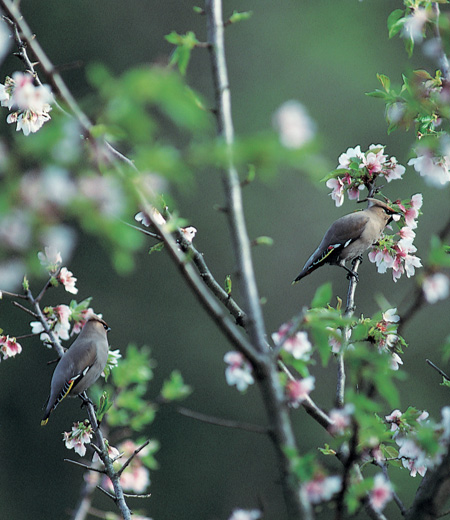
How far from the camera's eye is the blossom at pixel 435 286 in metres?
1.30

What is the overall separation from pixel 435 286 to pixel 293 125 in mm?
401

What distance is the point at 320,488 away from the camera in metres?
1.29

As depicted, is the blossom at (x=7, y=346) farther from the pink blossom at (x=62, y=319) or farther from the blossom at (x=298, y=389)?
the blossom at (x=298, y=389)

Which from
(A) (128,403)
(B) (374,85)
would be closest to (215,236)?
(B) (374,85)

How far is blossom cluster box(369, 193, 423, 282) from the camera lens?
2605mm

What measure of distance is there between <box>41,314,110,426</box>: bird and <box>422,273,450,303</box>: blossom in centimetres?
180

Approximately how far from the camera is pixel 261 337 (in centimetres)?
136

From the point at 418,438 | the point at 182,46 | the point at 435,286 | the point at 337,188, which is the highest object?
the point at 337,188

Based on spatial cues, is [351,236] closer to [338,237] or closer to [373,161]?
[338,237]

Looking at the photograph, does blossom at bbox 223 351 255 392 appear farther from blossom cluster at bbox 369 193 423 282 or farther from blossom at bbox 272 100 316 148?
blossom cluster at bbox 369 193 423 282

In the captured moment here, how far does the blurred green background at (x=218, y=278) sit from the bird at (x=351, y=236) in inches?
252

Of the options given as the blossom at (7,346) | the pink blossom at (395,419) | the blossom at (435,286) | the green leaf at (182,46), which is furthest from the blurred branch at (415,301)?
the blossom at (7,346)

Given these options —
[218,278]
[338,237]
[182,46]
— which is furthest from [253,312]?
[218,278]

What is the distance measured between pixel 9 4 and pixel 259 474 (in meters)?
10.00
